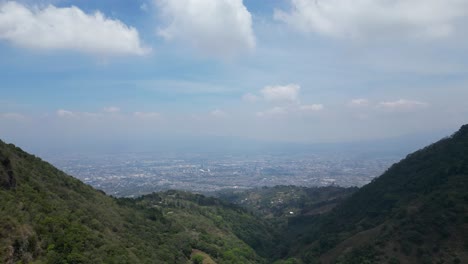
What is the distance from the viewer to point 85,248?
3067 cm

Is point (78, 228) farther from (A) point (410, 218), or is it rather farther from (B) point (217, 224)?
(B) point (217, 224)

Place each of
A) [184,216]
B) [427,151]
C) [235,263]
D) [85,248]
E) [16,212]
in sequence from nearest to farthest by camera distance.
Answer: [16,212], [85,248], [235,263], [184,216], [427,151]

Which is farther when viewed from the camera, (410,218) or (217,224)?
(217,224)

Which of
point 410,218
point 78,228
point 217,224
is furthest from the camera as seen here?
point 217,224

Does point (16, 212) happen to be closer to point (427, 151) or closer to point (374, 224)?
point (374, 224)

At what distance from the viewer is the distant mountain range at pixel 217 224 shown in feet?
97.6

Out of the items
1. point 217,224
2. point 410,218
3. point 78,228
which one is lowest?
point 217,224

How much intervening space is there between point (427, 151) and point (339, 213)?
2434 cm

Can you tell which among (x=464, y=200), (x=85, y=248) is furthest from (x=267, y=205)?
(x=85, y=248)

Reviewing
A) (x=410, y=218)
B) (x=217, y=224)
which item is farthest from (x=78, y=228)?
(x=217, y=224)

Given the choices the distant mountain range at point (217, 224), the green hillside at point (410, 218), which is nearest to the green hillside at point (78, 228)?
the distant mountain range at point (217, 224)

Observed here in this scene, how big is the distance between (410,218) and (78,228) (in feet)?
140

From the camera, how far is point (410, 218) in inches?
2004

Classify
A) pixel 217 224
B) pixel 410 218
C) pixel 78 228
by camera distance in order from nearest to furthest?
pixel 78 228
pixel 410 218
pixel 217 224
